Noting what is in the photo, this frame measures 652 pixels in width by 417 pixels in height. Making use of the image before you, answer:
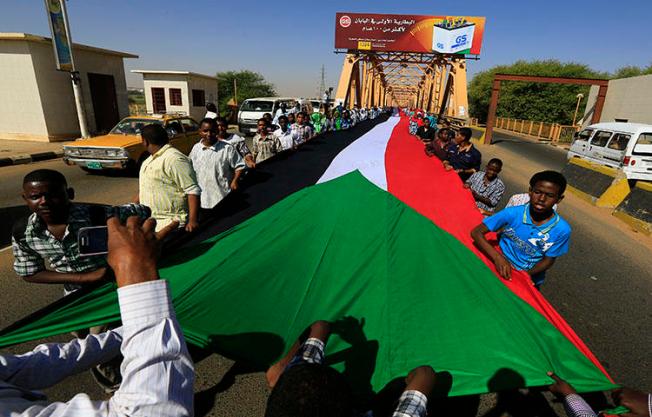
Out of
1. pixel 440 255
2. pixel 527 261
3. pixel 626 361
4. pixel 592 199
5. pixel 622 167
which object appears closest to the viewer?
pixel 440 255

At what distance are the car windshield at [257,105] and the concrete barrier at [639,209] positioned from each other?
15.8 meters

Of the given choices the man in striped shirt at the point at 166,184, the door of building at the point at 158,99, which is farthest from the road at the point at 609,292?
the door of building at the point at 158,99

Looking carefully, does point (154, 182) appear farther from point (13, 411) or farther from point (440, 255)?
point (440, 255)

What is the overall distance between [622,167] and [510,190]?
347 centimetres

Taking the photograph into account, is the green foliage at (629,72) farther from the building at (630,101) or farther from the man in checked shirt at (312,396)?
the man in checked shirt at (312,396)

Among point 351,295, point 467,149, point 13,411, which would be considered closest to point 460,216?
point 351,295

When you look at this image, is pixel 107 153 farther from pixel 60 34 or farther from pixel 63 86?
pixel 63 86

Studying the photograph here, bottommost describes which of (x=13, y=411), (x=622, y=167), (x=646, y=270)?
(x=646, y=270)

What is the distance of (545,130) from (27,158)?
32.0 metres

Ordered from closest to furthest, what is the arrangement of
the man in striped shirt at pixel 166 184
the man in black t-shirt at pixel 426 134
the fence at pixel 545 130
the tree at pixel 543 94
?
the man in striped shirt at pixel 166 184 → the man in black t-shirt at pixel 426 134 → the fence at pixel 545 130 → the tree at pixel 543 94

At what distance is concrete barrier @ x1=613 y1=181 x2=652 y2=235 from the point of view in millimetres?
6887

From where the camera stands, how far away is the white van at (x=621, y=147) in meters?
9.36

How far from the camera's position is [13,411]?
871 millimetres

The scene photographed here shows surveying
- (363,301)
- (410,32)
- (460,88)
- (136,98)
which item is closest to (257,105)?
(363,301)
